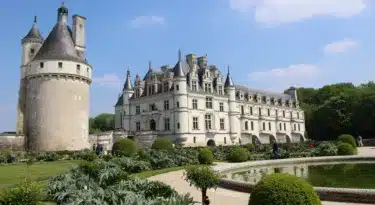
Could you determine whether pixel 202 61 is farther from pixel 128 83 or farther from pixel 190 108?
pixel 128 83

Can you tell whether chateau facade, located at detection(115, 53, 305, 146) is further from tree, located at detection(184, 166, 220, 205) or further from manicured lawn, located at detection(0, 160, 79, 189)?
tree, located at detection(184, 166, 220, 205)

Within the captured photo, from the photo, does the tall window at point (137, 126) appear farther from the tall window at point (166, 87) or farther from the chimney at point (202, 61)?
the chimney at point (202, 61)

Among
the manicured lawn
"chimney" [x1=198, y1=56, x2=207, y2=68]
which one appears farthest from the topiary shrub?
"chimney" [x1=198, y1=56, x2=207, y2=68]

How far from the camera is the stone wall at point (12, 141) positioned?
106 ft

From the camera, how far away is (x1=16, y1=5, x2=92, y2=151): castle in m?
33.5

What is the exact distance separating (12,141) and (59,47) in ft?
34.2

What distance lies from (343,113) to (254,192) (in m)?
60.0

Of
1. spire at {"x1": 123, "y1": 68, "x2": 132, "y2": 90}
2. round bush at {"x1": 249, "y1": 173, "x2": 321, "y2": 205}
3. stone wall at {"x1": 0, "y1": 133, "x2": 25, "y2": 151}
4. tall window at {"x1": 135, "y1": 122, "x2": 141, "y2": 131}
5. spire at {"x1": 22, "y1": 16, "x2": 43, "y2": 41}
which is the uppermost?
spire at {"x1": 22, "y1": 16, "x2": 43, "y2": 41}

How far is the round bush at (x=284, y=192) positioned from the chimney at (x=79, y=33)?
3494 centimetres

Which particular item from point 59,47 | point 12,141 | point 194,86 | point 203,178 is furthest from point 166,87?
point 203,178

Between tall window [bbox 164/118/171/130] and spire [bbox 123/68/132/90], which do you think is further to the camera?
spire [bbox 123/68/132/90]

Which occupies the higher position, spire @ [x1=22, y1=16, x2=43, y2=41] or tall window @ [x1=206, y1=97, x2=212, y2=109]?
spire @ [x1=22, y1=16, x2=43, y2=41]

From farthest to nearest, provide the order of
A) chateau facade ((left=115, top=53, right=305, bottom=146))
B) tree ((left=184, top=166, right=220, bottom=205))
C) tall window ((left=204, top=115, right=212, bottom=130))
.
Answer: tall window ((left=204, top=115, right=212, bottom=130)) < chateau facade ((left=115, top=53, right=305, bottom=146)) < tree ((left=184, top=166, right=220, bottom=205))

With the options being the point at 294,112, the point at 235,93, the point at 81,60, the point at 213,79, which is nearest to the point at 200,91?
the point at 213,79
